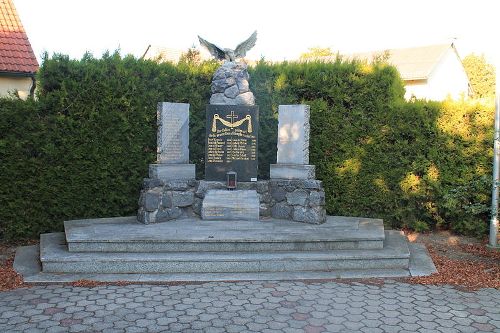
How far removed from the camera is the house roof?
2575 centimetres

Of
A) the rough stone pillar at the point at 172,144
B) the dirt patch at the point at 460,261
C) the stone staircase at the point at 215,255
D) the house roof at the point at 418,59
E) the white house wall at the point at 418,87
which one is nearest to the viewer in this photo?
the dirt patch at the point at 460,261

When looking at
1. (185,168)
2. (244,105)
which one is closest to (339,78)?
(244,105)

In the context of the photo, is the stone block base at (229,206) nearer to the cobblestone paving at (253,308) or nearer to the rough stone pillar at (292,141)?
the rough stone pillar at (292,141)

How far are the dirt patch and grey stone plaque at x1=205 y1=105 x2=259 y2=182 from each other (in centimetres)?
325

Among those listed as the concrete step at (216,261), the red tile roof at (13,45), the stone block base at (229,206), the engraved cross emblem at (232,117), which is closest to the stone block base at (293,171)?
the stone block base at (229,206)

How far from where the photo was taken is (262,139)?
8.81 meters

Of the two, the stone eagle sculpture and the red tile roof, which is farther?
the red tile roof

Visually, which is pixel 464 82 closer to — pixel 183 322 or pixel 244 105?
pixel 244 105

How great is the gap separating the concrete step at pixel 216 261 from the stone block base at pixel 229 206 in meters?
1.49

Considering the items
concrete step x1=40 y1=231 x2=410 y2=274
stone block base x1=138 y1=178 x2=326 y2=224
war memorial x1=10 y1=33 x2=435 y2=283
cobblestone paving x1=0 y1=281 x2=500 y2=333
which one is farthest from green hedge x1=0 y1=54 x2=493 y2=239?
cobblestone paving x1=0 y1=281 x2=500 y2=333

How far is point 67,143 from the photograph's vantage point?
7598 millimetres

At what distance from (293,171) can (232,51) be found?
2484mm

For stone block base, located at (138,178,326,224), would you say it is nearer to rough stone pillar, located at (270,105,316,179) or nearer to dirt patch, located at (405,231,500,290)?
rough stone pillar, located at (270,105,316,179)

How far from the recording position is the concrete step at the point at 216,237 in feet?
19.9
